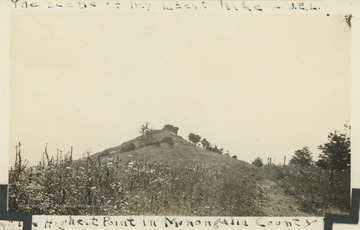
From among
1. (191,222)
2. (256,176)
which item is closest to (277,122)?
(256,176)

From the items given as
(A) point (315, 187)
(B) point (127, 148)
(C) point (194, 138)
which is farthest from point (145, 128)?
(A) point (315, 187)

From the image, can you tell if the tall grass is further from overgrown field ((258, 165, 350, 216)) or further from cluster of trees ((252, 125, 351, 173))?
cluster of trees ((252, 125, 351, 173))

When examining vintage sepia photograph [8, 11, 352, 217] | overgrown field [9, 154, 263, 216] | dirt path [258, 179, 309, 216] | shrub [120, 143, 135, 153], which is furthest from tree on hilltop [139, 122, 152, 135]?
dirt path [258, 179, 309, 216]

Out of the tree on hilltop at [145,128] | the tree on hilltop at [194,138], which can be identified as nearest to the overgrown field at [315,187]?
the tree on hilltop at [194,138]

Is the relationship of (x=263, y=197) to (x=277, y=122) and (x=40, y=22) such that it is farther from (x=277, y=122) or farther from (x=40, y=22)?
(x=40, y=22)

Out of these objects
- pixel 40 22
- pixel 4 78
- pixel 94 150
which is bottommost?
pixel 94 150

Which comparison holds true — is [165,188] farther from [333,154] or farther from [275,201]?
[333,154]
